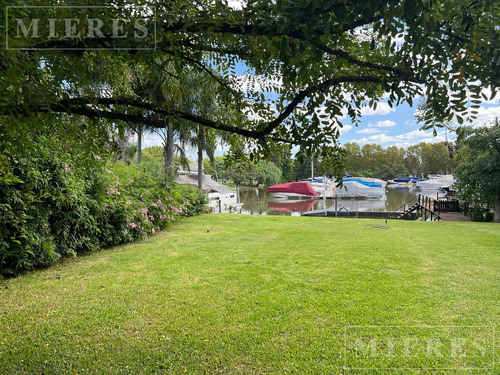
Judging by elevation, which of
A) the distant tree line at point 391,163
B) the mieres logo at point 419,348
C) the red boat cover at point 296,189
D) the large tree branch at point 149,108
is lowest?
the mieres logo at point 419,348

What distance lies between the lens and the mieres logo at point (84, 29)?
154 cm

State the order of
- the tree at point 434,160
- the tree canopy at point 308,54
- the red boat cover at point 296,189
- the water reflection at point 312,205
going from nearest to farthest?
the tree canopy at point 308,54 → the water reflection at point 312,205 → the red boat cover at point 296,189 → the tree at point 434,160

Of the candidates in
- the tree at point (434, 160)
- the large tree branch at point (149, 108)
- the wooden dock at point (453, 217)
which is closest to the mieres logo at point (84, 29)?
the large tree branch at point (149, 108)

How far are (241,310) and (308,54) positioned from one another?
282 centimetres

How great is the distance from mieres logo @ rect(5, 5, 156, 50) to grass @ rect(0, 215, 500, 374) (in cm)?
241

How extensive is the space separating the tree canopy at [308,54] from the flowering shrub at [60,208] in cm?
83

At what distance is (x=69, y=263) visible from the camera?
5.17m

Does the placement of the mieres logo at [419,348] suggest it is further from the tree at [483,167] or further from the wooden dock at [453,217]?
the wooden dock at [453,217]

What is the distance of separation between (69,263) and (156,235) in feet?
8.56

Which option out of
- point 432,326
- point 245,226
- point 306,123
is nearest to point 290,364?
point 432,326

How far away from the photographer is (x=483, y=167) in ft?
41.4

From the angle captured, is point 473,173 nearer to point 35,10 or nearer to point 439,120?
point 439,120

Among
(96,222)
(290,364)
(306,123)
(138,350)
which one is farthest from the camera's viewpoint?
(96,222)

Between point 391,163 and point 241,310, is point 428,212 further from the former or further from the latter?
point 391,163
